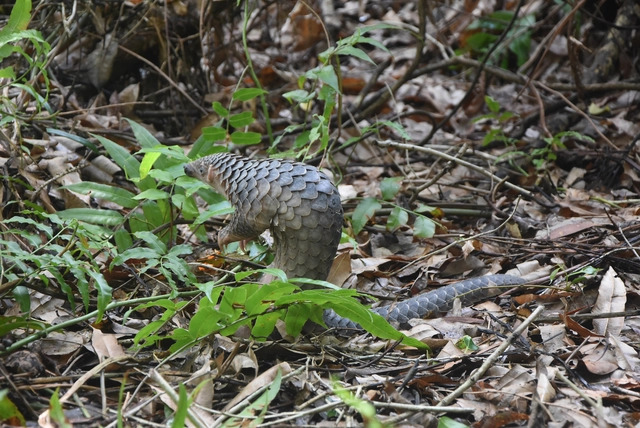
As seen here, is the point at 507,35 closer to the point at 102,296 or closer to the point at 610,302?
the point at 610,302

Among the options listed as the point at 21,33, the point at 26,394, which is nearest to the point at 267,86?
the point at 21,33

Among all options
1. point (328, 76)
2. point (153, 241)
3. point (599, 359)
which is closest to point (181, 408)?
point (153, 241)

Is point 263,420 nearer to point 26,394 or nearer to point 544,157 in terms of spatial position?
point 26,394

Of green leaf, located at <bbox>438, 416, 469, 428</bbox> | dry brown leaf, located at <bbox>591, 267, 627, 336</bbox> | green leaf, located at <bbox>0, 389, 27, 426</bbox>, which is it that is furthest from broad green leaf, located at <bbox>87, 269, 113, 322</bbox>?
dry brown leaf, located at <bbox>591, 267, 627, 336</bbox>

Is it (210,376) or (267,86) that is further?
(267,86)

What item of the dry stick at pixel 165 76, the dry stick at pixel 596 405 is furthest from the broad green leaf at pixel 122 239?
the dry stick at pixel 596 405

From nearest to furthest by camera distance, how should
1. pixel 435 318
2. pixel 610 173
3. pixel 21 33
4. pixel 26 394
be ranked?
pixel 26 394, pixel 21 33, pixel 435 318, pixel 610 173

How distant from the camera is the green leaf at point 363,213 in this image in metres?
4.38

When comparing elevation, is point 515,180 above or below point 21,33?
below

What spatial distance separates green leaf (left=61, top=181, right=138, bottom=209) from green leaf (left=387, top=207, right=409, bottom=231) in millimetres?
1502

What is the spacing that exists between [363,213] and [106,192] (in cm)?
146

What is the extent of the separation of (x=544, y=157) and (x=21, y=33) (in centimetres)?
385

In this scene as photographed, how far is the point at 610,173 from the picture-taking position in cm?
545

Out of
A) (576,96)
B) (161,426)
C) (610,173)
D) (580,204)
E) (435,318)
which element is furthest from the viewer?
(576,96)
